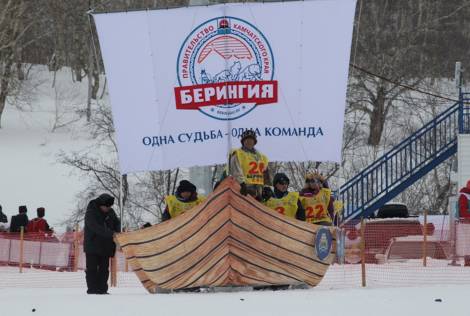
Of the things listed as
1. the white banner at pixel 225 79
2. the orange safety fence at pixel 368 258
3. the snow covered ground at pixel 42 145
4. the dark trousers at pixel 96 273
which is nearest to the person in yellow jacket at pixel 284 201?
the white banner at pixel 225 79

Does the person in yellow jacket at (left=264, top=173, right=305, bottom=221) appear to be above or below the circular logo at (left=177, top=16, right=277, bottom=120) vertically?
below

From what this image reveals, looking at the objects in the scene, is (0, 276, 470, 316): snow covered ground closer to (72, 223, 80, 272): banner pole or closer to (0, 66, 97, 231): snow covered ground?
(72, 223, 80, 272): banner pole

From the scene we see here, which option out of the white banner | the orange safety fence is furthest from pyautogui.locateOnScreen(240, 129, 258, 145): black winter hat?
the orange safety fence

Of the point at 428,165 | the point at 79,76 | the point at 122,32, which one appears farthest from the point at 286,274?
the point at 79,76

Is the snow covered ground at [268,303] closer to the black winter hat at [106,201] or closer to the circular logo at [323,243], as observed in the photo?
the circular logo at [323,243]

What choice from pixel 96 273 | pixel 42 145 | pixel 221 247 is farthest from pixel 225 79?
pixel 42 145

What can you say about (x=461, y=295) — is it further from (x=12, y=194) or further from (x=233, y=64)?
(x=12, y=194)

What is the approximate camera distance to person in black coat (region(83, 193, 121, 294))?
624 inches

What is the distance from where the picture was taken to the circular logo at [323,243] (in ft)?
51.2

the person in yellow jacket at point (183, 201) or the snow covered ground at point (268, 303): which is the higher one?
the person in yellow jacket at point (183, 201)

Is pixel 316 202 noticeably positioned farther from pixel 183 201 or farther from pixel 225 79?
pixel 183 201

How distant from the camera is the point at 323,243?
619 inches

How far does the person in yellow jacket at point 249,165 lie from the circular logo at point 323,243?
0.80 metres

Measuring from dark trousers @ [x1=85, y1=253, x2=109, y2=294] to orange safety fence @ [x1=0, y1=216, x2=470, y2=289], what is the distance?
303cm
